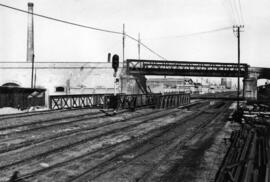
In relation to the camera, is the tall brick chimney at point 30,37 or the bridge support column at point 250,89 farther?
the tall brick chimney at point 30,37

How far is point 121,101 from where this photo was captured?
22.1 metres

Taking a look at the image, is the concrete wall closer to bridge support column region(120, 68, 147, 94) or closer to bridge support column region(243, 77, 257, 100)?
bridge support column region(120, 68, 147, 94)

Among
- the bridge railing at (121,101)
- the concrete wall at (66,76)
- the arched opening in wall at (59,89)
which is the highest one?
the concrete wall at (66,76)

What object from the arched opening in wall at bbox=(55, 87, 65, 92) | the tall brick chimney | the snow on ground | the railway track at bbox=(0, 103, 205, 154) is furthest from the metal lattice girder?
the railway track at bbox=(0, 103, 205, 154)

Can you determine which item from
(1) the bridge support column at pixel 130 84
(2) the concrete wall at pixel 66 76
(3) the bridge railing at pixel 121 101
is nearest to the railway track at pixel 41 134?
(3) the bridge railing at pixel 121 101

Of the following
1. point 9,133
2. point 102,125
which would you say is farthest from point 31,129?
point 102,125

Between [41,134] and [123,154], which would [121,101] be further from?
[123,154]

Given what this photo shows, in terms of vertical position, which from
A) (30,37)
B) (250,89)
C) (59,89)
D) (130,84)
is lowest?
(59,89)

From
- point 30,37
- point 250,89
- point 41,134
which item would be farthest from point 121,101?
point 30,37

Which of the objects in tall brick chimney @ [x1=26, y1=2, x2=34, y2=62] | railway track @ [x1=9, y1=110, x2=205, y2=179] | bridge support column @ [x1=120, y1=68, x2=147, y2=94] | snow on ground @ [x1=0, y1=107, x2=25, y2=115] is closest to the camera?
railway track @ [x1=9, y1=110, x2=205, y2=179]

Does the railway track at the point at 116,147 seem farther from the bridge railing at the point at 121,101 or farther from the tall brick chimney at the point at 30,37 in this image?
the tall brick chimney at the point at 30,37

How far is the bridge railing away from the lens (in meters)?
21.8

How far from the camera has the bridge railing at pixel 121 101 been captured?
2177 cm

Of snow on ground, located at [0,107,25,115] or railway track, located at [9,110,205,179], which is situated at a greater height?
snow on ground, located at [0,107,25,115]
